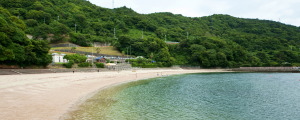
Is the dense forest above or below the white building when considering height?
above

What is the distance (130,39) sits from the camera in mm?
93375

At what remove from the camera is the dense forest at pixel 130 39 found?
5807cm

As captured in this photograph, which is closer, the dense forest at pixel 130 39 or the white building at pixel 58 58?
the white building at pixel 58 58

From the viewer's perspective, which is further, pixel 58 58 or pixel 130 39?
pixel 130 39

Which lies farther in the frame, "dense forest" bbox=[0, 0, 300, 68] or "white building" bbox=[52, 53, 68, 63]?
"dense forest" bbox=[0, 0, 300, 68]

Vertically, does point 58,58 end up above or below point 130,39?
below

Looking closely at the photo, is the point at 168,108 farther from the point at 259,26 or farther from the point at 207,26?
the point at 259,26

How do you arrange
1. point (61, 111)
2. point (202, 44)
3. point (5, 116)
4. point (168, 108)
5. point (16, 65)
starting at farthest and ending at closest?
1. point (202, 44)
2. point (16, 65)
3. point (168, 108)
4. point (61, 111)
5. point (5, 116)

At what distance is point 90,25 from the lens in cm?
11425

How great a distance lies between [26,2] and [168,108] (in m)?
121

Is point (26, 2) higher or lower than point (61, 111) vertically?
higher

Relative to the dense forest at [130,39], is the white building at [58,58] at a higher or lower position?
lower

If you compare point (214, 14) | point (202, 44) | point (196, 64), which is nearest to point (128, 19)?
point (202, 44)

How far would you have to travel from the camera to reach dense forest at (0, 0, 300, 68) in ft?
191
